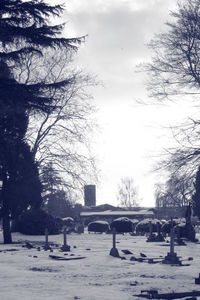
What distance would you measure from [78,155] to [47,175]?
2797mm

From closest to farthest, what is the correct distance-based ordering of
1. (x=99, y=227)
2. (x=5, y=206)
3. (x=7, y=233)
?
(x=7, y=233)
(x=5, y=206)
(x=99, y=227)

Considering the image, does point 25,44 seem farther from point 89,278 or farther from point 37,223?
point 37,223

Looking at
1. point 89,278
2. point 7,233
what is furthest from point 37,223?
point 89,278

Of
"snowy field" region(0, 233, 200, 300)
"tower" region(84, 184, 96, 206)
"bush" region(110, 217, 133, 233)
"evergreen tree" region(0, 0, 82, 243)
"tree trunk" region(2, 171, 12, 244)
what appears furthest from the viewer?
"bush" region(110, 217, 133, 233)

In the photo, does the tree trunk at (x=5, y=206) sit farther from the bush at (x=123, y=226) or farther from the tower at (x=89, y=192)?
the bush at (x=123, y=226)

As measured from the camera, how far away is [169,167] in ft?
85.6

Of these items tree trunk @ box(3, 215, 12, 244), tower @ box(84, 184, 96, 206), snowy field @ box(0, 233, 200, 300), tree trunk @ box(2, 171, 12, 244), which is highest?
tower @ box(84, 184, 96, 206)

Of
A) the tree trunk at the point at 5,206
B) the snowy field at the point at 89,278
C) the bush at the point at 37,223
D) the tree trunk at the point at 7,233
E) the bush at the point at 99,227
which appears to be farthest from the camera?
the bush at the point at 99,227

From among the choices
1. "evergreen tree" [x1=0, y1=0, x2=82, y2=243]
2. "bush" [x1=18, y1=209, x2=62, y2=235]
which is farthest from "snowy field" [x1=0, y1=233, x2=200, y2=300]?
"bush" [x1=18, y1=209, x2=62, y2=235]

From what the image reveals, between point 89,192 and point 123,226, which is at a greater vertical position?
point 89,192

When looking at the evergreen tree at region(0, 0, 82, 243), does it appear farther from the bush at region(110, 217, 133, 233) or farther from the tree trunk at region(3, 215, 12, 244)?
the bush at region(110, 217, 133, 233)

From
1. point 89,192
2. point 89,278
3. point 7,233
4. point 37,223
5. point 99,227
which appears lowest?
point 89,278

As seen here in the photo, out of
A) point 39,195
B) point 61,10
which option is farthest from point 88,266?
point 39,195

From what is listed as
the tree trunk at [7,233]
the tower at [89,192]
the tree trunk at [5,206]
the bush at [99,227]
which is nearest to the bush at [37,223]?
the tower at [89,192]
